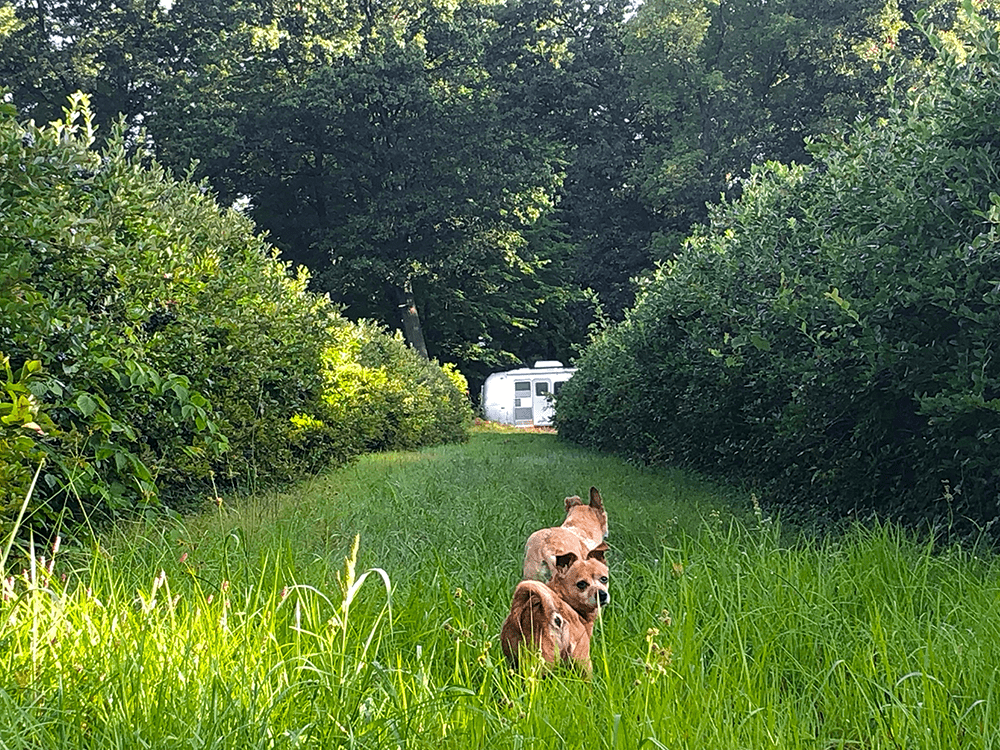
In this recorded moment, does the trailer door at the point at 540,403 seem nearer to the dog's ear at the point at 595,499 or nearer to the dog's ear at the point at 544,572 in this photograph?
the dog's ear at the point at 595,499

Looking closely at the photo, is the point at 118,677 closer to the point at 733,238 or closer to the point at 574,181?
the point at 733,238

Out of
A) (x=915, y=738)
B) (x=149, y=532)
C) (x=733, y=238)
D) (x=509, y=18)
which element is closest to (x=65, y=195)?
(x=149, y=532)

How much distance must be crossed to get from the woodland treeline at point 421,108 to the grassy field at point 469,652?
2867cm

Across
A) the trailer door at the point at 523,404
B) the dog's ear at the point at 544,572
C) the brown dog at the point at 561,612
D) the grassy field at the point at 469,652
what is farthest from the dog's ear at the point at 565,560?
the trailer door at the point at 523,404

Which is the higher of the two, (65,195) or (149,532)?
(65,195)

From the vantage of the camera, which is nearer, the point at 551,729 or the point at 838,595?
the point at 551,729

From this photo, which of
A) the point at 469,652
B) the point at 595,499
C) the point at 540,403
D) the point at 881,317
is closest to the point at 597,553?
the point at 469,652

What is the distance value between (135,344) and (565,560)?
331 centimetres

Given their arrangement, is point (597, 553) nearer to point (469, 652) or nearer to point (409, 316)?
point (469, 652)

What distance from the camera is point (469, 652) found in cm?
337

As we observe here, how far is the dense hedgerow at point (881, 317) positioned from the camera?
4789 mm

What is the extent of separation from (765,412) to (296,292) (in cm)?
607

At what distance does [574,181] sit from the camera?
1655 inches

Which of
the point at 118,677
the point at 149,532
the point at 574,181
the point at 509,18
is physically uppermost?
the point at 509,18
